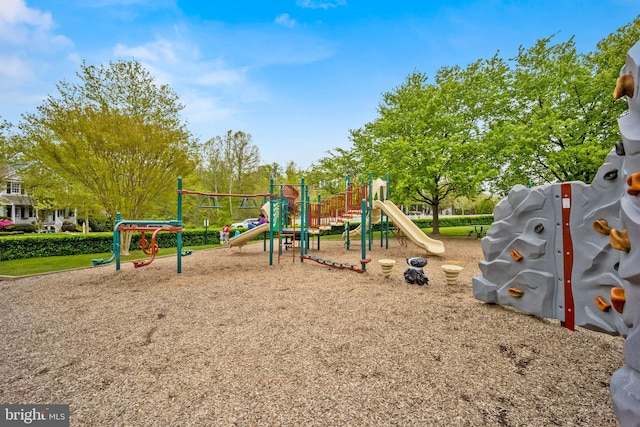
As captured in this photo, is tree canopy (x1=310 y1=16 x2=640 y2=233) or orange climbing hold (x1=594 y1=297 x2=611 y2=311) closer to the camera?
orange climbing hold (x1=594 y1=297 x2=611 y2=311)

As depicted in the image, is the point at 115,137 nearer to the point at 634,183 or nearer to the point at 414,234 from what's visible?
the point at 414,234

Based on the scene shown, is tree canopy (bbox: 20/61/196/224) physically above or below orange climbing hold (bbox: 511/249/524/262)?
above

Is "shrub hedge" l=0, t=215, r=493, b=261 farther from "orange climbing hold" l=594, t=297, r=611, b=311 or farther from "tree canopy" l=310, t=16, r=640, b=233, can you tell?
"orange climbing hold" l=594, t=297, r=611, b=311

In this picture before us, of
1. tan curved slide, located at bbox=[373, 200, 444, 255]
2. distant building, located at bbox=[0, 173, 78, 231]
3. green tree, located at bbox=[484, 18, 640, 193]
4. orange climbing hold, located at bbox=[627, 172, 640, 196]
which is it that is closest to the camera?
orange climbing hold, located at bbox=[627, 172, 640, 196]

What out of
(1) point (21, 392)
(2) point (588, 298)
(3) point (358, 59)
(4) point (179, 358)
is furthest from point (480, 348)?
(3) point (358, 59)

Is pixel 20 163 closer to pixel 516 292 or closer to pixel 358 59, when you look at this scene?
pixel 358 59

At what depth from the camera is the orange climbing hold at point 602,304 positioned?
2.72 meters

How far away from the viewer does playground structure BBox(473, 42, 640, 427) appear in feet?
4.60

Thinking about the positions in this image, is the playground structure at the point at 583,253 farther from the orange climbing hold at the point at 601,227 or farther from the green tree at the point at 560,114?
the green tree at the point at 560,114

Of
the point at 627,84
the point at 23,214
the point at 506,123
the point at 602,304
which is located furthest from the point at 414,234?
the point at 23,214

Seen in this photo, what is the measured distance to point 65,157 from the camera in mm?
8922

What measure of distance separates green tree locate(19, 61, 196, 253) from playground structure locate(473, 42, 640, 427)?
1066 centimetres

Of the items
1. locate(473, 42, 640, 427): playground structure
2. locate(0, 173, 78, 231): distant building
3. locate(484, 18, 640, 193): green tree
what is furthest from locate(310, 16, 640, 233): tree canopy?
locate(0, 173, 78, 231): distant building

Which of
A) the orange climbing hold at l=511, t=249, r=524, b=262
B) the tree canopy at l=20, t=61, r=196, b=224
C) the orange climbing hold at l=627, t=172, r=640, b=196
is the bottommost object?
the orange climbing hold at l=511, t=249, r=524, b=262
